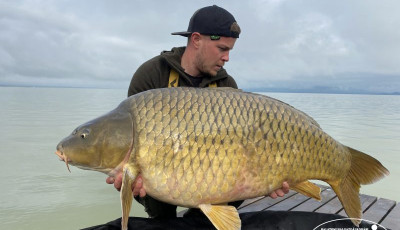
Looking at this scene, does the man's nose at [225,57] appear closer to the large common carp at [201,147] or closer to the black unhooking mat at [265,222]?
the large common carp at [201,147]

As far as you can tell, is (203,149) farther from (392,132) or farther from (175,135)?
(392,132)

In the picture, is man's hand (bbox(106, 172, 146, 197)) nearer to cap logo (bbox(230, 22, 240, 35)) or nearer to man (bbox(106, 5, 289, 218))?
man (bbox(106, 5, 289, 218))

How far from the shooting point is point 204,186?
5.23 feet

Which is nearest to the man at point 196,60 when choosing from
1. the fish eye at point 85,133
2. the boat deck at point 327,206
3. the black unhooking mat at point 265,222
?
the black unhooking mat at point 265,222

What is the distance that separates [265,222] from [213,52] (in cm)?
112

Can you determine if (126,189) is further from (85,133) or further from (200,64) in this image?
(200,64)

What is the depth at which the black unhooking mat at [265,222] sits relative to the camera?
6.50 feet

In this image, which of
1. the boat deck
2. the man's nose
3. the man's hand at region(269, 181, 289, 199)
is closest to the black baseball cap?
the man's nose

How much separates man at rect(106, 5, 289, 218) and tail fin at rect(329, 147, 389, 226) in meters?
0.90

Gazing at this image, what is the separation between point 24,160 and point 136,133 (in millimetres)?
6313

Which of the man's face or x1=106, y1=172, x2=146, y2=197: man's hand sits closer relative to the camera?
x1=106, y1=172, x2=146, y2=197: man's hand

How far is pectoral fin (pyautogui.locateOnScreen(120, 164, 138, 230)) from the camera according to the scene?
1.56m

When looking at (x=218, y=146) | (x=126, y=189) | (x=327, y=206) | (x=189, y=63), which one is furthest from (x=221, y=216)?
(x=327, y=206)

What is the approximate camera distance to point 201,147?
160 cm
